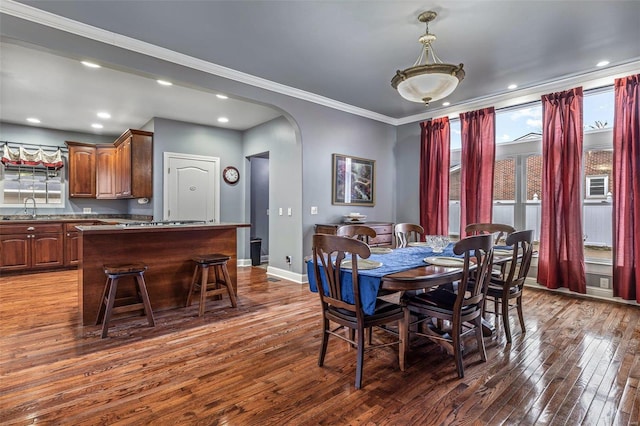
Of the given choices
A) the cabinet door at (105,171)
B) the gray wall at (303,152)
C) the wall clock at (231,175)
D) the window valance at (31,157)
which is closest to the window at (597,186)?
the gray wall at (303,152)

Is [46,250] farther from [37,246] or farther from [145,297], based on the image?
[145,297]

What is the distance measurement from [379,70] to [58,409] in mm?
4082

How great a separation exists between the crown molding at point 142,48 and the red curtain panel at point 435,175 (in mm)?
1781

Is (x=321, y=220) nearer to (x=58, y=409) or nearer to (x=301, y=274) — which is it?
(x=301, y=274)

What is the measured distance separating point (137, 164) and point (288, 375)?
4.59 meters

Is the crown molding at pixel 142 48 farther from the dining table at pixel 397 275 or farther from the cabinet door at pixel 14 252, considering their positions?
the cabinet door at pixel 14 252

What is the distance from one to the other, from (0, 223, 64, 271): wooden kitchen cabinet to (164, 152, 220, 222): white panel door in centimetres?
202

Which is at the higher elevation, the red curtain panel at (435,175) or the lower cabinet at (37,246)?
the red curtain panel at (435,175)

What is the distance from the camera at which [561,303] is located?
3.76m

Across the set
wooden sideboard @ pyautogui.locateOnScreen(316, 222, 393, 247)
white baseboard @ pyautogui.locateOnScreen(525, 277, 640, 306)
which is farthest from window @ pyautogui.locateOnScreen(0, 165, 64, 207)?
white baseboard @ pyautogui.locateOnScreen(525, 277, 640, 306)

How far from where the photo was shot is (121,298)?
128 inches

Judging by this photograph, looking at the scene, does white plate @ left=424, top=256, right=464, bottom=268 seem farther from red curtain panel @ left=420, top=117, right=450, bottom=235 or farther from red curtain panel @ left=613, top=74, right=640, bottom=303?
red curtain panel @ left=420, top=117, right=450, bottom=235

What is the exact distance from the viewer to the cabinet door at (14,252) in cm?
516

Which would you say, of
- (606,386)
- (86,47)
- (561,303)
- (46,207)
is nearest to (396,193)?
(561,303)
